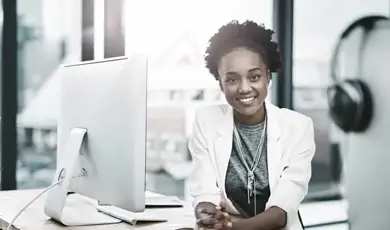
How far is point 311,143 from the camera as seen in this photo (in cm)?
144

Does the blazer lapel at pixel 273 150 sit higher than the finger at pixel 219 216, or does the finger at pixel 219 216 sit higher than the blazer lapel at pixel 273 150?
the blazer lapel at pixel 273 150

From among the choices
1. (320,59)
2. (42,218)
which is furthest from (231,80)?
(320,59)

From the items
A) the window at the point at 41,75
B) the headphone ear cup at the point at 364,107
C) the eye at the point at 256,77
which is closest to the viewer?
the eye at the point at 256,77

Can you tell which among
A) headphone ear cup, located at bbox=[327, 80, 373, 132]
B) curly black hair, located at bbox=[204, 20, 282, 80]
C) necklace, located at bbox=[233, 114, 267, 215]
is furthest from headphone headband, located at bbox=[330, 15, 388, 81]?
necklace, located at bbox=[233, 114, 267, 215]

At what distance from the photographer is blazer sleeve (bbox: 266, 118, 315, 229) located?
1.38m

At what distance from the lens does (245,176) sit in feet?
4.62

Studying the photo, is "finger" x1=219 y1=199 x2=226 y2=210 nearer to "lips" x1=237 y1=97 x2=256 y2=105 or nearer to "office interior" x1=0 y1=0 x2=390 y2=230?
"lips" x1=237 y1=97 x2=256 y2=105

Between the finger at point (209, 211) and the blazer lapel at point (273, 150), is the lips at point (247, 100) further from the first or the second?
the finger at point (209, 211)

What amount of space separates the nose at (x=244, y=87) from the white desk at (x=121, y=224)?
53 cm

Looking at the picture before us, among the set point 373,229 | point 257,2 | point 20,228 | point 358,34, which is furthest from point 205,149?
point 257,2

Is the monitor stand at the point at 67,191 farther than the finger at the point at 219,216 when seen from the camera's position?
Yes

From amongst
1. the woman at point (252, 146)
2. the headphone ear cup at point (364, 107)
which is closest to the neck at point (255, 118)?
the woman at point (252, 146)

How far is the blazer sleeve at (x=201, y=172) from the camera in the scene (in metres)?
1.42

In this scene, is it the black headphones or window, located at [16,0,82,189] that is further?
window, located at [16,0,82,189]
